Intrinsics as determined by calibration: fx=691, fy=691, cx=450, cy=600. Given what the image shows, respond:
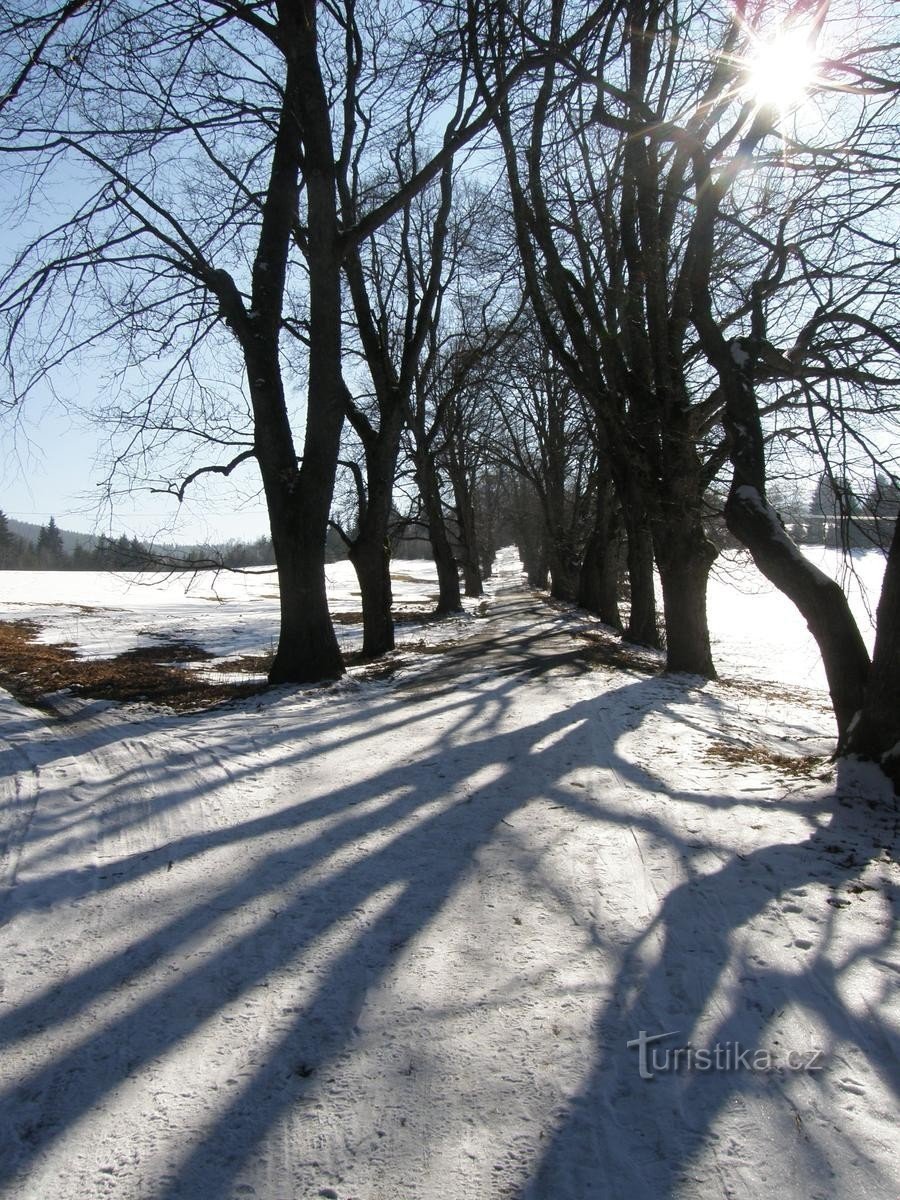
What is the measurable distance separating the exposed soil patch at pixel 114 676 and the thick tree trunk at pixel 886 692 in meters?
5.76

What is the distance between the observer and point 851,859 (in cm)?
335

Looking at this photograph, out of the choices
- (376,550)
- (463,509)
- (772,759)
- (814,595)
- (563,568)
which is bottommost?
(772,759)

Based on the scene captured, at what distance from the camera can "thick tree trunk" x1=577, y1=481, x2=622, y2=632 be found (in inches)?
683

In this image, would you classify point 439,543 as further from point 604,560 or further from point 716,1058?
point 716,1058

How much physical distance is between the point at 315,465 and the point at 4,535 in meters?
96.1

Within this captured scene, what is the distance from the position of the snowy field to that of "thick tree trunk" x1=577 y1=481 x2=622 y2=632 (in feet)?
41.4

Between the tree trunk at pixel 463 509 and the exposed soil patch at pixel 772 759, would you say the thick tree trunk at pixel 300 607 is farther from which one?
the tree trunk at pixel 463 509

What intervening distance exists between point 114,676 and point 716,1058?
28.1 ft

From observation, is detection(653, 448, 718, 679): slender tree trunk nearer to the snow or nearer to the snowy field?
the snowy field

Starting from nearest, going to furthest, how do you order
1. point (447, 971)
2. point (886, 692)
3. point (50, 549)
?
1. point (447, 971)
2. point (886, 692)
3. point (50, 549)

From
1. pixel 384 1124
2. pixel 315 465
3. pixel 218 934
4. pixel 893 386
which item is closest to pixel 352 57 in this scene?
pixel 315 465

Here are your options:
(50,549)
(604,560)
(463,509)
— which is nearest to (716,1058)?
(604,560)

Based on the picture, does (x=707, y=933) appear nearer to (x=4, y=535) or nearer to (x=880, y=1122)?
(x=880, y=1122)

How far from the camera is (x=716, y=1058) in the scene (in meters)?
2.16
